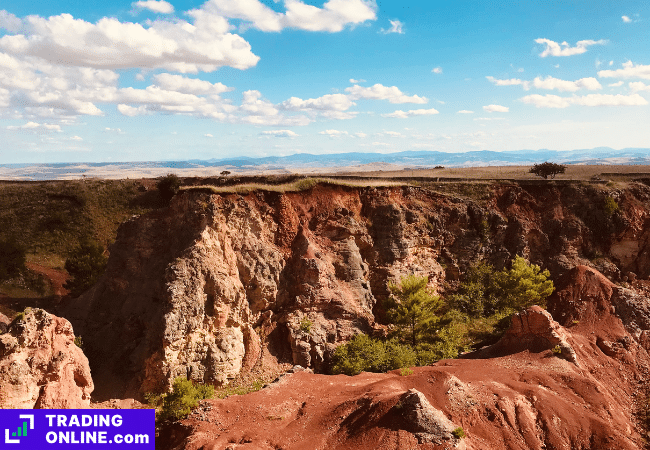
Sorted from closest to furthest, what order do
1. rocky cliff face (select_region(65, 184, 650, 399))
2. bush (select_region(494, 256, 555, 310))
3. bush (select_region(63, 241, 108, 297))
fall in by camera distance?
rocky cliff face (select_region(65, 184, 650, 399)) → bush (select_region(494, 256, 555, 310)) → bush (select_region(63, 241, 108, 297))

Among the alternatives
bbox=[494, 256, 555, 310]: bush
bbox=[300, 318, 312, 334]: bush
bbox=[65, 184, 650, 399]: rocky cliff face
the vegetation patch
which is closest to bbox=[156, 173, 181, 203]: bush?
bbox=[65, 184, 650, 399]: rocky cliff face

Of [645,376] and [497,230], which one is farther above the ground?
[497,230]

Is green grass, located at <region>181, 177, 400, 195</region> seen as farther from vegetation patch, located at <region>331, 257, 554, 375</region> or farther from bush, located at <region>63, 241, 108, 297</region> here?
bush, located at <region>63, 241, 108, 297</region>

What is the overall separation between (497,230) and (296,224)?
2236cm

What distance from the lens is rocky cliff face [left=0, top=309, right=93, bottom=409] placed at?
18125 mm

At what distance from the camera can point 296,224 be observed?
35219 mm

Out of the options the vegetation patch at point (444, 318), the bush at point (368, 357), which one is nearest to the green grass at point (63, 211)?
the bush at point (368, 357)

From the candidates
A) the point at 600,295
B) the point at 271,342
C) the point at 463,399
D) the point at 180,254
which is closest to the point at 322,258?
the point at 271,342

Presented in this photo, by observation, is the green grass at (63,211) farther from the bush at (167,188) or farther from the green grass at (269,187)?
the green grass at (269,187)

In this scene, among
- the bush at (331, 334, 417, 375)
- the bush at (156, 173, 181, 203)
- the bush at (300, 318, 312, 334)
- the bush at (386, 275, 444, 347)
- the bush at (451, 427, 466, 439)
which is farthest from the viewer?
the bush at (156, 173, 181, 203)

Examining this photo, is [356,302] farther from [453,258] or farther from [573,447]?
[573,447]

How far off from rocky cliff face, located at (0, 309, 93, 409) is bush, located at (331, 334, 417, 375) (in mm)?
15361

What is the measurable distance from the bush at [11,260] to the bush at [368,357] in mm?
42246

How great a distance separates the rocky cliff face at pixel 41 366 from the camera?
18125mm
